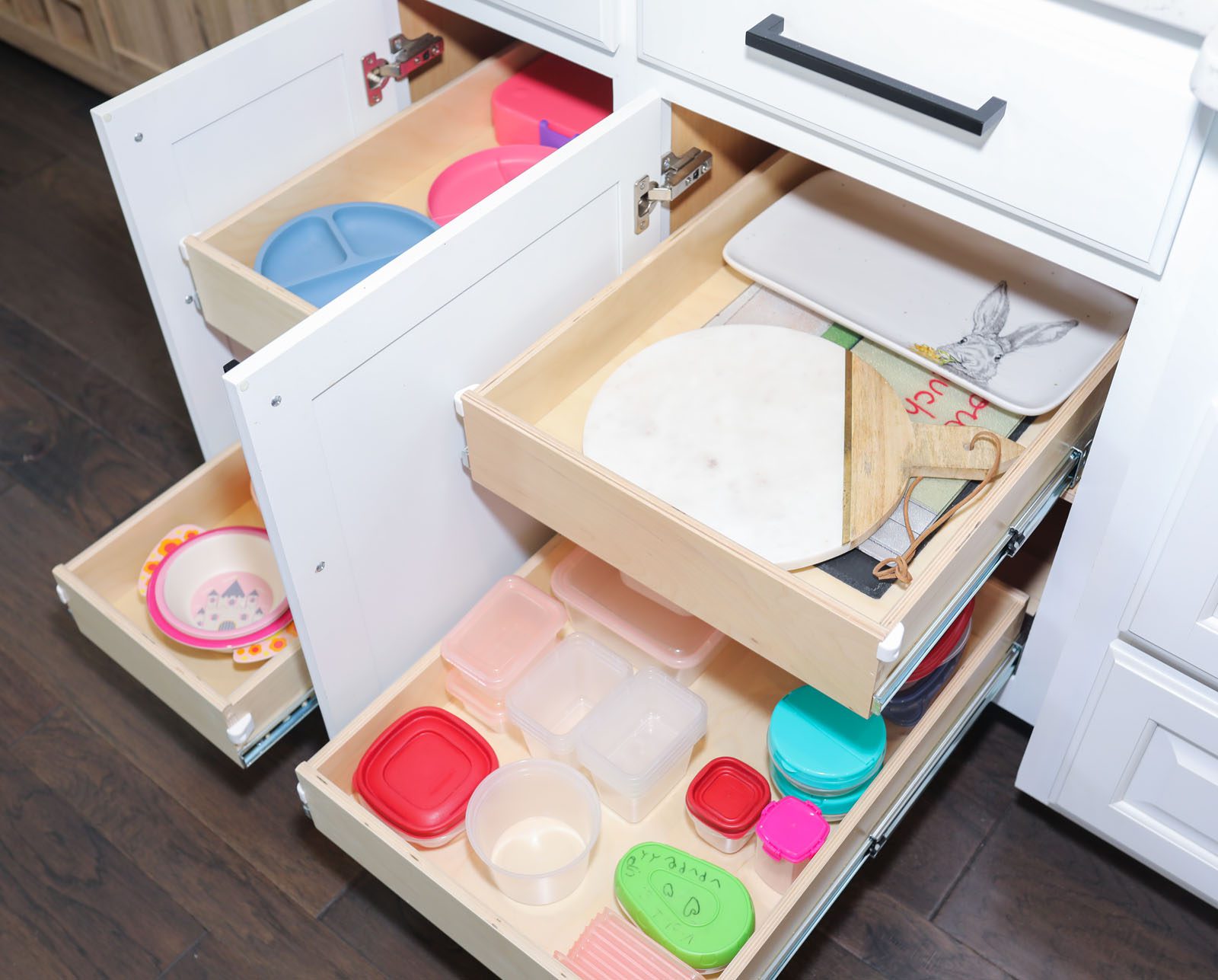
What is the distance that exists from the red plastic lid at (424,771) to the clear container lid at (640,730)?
99 mm

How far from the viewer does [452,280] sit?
103 centimetres

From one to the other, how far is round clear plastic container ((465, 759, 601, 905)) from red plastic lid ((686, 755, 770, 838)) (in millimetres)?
97

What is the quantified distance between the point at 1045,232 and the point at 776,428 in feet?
0.91

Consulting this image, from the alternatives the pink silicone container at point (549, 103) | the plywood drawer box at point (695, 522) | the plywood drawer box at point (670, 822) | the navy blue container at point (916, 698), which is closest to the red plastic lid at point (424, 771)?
the plywood drawer box at point (670, 822)

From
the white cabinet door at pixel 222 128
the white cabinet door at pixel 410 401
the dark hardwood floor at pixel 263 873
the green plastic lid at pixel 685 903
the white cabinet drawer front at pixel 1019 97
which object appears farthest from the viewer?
the dark hardwood floor at pixel 263 873

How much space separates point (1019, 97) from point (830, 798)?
2.05 feet

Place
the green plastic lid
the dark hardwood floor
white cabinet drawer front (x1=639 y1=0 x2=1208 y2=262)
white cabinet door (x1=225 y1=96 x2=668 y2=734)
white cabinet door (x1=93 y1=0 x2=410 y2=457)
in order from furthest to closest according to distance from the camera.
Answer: the dark hardwood floor < white cabinet door (x1=93 y1=0 x2=410 y2=457) < the green plastic lid < white cabinet door (x1=225 y1=96 x2=668 y2=734) < white cabinet drawer front (x1=639 y1=0 x2=1208 y2=262)

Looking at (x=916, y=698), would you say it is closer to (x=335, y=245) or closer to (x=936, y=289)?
(x=936, y=289)

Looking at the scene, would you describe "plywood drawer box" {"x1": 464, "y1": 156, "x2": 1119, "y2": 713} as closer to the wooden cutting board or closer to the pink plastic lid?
the wooden cutting board

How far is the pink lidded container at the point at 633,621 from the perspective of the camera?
126 cm

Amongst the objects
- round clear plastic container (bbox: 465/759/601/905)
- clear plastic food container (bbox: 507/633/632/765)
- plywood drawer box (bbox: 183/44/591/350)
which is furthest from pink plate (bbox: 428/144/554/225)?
round clear plastic container (bbox: 465/759/601/905)

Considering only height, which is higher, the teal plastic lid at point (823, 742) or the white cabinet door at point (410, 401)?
the white cabinet door at point (410, 401)

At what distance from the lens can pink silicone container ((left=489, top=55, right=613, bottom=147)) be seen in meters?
1.37

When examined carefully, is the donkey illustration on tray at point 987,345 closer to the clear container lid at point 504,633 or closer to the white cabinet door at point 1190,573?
the white cabinet door at point 1190,573
